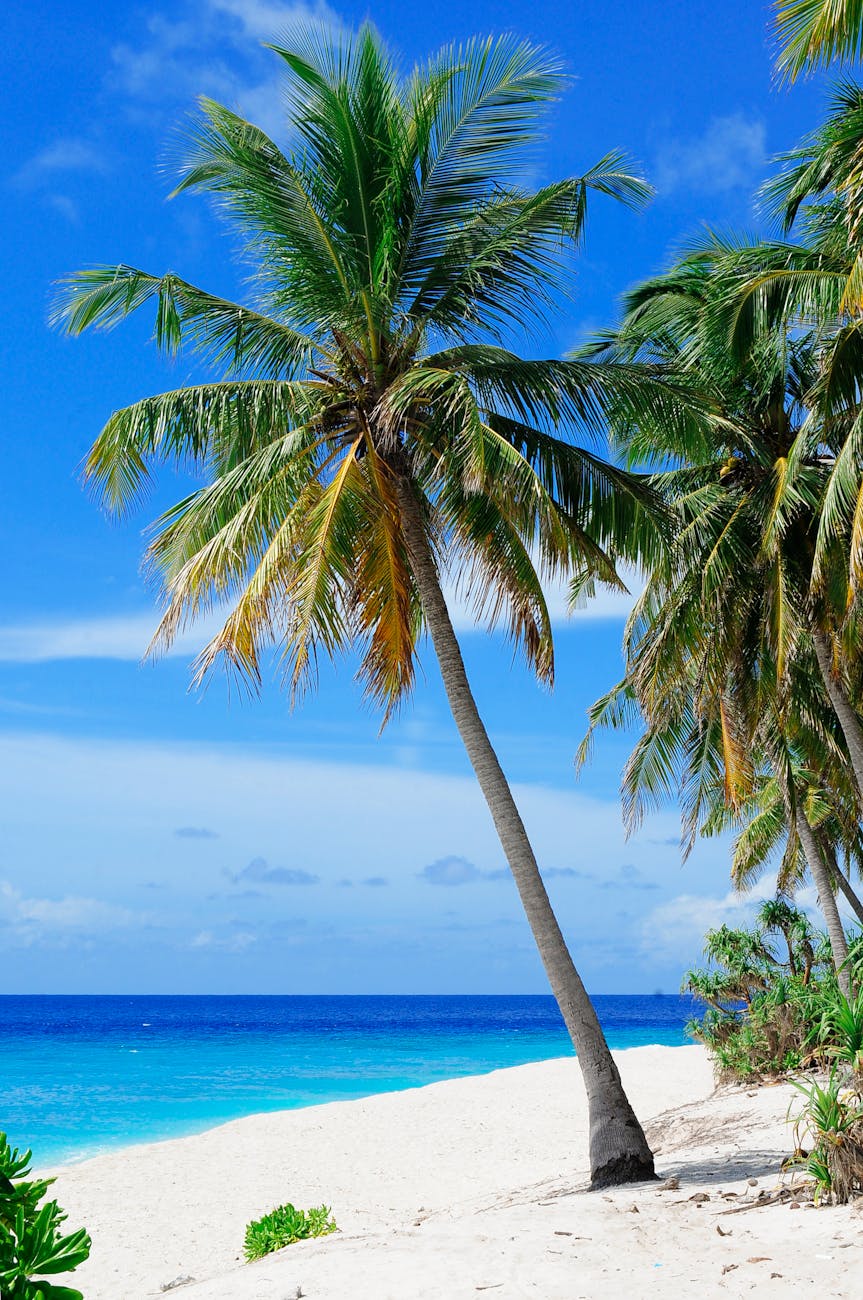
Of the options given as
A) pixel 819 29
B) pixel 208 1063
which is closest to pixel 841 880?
pixel 819 29

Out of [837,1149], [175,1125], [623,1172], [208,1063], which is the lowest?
[623,1172]

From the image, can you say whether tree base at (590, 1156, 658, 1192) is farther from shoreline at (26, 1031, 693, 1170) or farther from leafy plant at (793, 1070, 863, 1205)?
shoreline at (26, 1031, 693, 1170)

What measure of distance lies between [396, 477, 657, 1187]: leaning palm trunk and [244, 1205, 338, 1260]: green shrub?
228 centimetres

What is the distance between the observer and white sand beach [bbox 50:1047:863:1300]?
5.65 m

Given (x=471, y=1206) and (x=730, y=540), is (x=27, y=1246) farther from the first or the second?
(x=730, y=540)

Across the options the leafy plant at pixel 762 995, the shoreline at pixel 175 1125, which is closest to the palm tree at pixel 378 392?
the leafy plant at pixel 762 995

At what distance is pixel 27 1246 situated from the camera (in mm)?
2553

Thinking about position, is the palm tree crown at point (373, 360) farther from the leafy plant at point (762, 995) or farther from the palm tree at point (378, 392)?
the leafy plant at point (762, 995)

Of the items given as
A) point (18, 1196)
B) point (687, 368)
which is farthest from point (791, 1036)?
point (18, 1196)

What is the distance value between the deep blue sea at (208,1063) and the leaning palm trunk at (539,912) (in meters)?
14.0

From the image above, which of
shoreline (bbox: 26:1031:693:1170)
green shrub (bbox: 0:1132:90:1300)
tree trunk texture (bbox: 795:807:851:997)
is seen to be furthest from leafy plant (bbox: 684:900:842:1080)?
green shrub (bbox: 0:1132:90:1300)

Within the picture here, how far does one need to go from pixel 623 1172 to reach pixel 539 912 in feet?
6.41

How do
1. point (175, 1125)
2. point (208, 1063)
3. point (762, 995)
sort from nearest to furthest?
1. point (762, 995)
2. point (175, 1125)
3. point (208, 1063)

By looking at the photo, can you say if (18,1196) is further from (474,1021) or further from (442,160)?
(474,1021)
